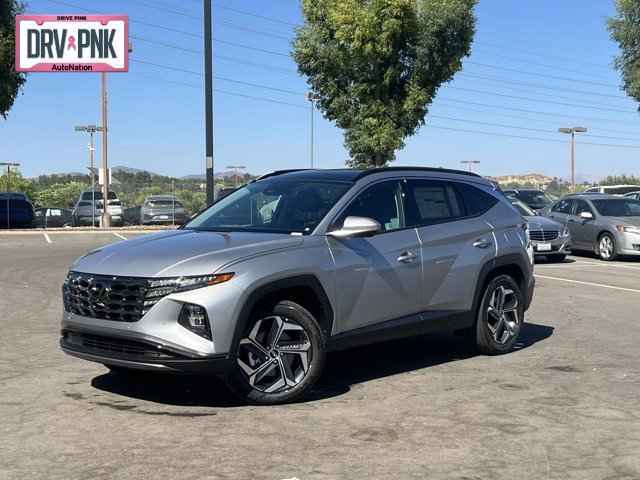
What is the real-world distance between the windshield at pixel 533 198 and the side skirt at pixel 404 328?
22.4m

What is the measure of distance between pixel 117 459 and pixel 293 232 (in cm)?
227

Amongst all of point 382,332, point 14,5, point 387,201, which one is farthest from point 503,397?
point 14,5

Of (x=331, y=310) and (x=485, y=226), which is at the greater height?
(x=485, y=226)

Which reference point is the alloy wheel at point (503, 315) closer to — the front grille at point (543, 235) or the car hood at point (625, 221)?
the front grille at point (543, 235)

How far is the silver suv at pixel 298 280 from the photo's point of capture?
5.50 meters

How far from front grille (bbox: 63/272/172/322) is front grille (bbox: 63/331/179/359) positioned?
0.15 m

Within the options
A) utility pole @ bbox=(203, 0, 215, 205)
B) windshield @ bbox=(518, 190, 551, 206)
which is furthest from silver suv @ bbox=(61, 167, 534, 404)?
windshield @ bbox=(518, 190, 551, 206)

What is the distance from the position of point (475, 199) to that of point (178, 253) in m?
3.38

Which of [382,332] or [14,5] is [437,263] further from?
[14,5]

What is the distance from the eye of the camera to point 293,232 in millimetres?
6305

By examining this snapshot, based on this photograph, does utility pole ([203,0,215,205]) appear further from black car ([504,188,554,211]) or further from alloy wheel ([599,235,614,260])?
black car ([504,188,554,211])

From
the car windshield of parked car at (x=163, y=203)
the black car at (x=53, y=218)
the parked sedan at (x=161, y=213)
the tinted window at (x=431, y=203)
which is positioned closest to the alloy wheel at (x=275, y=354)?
the tinted window at (x=431, y=203)

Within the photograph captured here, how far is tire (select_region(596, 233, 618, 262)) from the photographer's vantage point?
18922mm

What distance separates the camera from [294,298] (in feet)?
20.0
